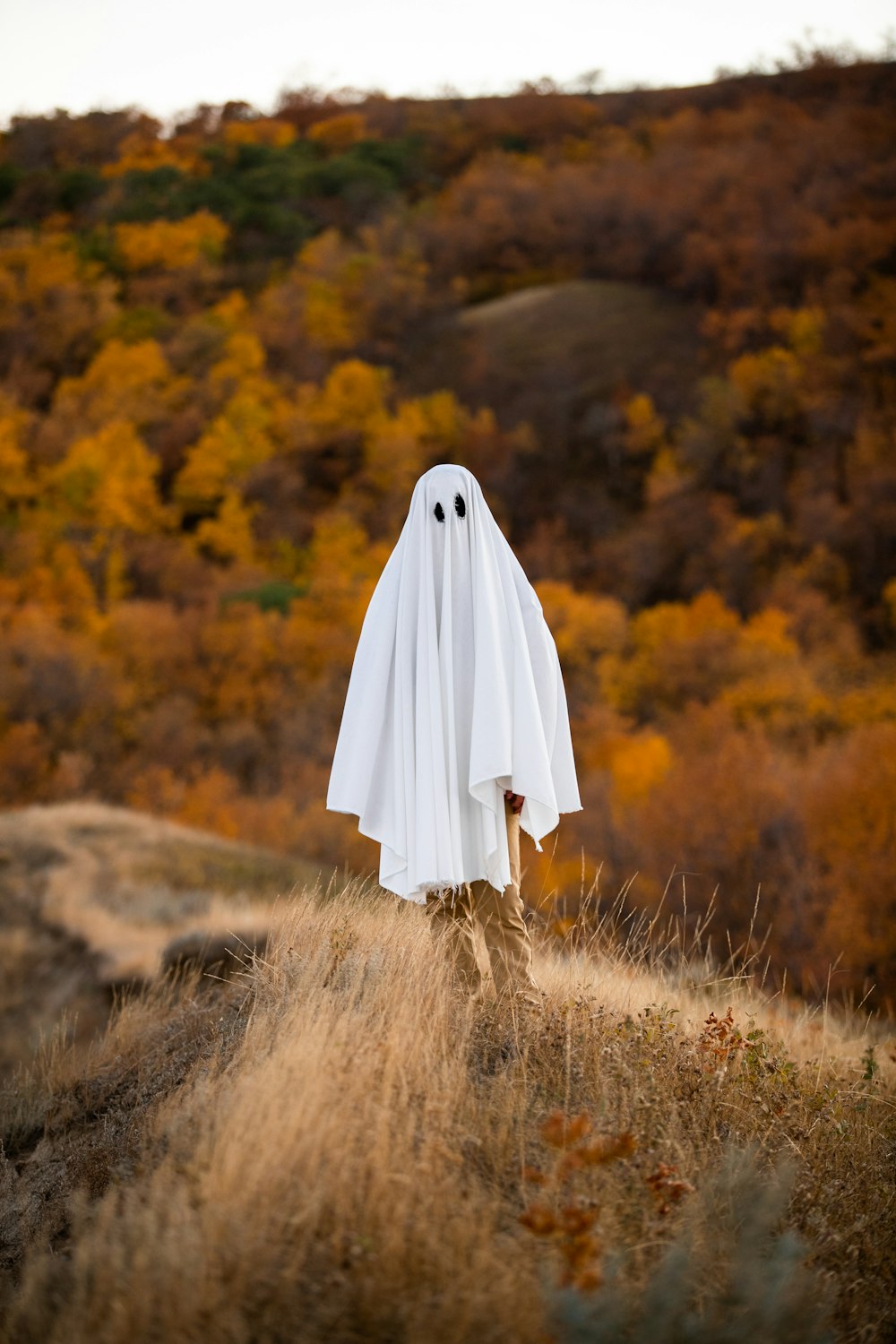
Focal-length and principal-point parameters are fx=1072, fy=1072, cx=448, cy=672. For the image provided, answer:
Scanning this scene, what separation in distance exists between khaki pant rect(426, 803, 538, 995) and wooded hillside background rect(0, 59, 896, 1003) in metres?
14.2

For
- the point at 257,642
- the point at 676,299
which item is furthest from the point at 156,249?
the point at 257,642

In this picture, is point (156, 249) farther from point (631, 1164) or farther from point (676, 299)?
point (631, 1164)

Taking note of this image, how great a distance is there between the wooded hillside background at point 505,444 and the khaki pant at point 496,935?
14.2 meters

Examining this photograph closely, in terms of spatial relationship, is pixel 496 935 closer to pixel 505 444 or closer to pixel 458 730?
pixel 458 730

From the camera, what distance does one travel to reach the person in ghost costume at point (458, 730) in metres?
3.65

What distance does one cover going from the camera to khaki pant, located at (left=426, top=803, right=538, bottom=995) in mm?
3758

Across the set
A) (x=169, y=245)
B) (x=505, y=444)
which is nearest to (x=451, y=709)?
(x=505, y=444)

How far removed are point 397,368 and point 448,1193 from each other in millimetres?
57359

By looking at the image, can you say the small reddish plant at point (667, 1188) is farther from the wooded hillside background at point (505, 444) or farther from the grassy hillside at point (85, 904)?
the wooded hillside background at point (505, 444)

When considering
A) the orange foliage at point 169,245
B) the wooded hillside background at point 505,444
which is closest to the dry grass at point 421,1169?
the wooded hillside background at point 505,444

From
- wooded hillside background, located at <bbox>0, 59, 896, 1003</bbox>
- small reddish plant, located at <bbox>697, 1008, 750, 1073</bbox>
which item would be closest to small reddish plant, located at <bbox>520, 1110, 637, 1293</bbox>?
small reddish plant, located at <bbox>697, 1008, 750, 1073</bbox>

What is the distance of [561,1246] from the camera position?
7.87 ft

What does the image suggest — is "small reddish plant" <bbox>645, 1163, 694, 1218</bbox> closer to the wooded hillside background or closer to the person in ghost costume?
the person in ghost costume

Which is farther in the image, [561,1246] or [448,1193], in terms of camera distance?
[448,1193]
